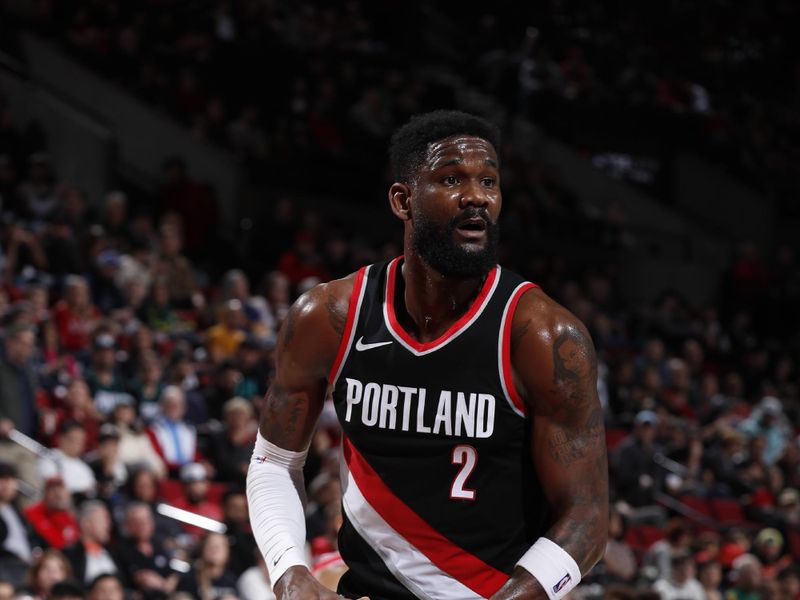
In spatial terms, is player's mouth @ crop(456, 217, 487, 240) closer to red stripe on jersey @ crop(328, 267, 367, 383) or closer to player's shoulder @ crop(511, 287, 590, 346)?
player's shoulder @ crop(511, 287, 590, 346)

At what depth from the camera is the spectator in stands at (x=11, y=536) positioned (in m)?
8.10

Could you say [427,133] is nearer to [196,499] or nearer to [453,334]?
[453,334]

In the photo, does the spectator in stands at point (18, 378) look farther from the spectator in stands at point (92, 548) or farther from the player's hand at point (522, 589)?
the player's hand at point (522, 589)

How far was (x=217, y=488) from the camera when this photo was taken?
9.91 m

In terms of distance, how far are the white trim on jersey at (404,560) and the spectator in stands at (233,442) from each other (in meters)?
6.82

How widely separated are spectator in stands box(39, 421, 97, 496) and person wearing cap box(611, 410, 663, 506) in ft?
18.6

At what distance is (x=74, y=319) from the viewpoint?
10.7 m

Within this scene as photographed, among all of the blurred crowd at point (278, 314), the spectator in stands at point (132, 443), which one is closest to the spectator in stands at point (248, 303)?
the blurred crowd at point (278, 314)

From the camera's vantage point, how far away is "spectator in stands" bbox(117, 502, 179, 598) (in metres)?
8.45

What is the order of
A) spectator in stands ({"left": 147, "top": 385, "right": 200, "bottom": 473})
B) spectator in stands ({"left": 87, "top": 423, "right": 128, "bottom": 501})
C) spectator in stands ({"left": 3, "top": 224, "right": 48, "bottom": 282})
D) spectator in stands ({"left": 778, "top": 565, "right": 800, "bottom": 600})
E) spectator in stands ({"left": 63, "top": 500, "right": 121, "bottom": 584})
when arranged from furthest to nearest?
spectator in stands ({"left": 778, "top": 565, "right": 800, "bottom": 600})
spectator in stands ({"left": 3, "top": 224, "right": 48, "bottom": 282})
spectator in stands ({"left": 147, "top": 385, "right": 200, "bottom": 473})
spectator in stands ({"left": 87, "top": 423, "right": 128, "bottom": 501})
spectator in stands ({"left": 63, "top": 500, "right": 121, "bottom": 584})

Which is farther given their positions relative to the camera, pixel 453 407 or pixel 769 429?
pixel 769 429

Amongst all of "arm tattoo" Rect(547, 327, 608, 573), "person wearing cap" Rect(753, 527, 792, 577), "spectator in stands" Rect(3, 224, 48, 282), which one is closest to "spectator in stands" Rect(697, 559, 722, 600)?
"person wearing cap" Rect(753, 527, 792, 577)

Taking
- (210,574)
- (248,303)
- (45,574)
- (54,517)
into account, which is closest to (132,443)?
(54,517)

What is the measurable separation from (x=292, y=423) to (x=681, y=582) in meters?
8.00
